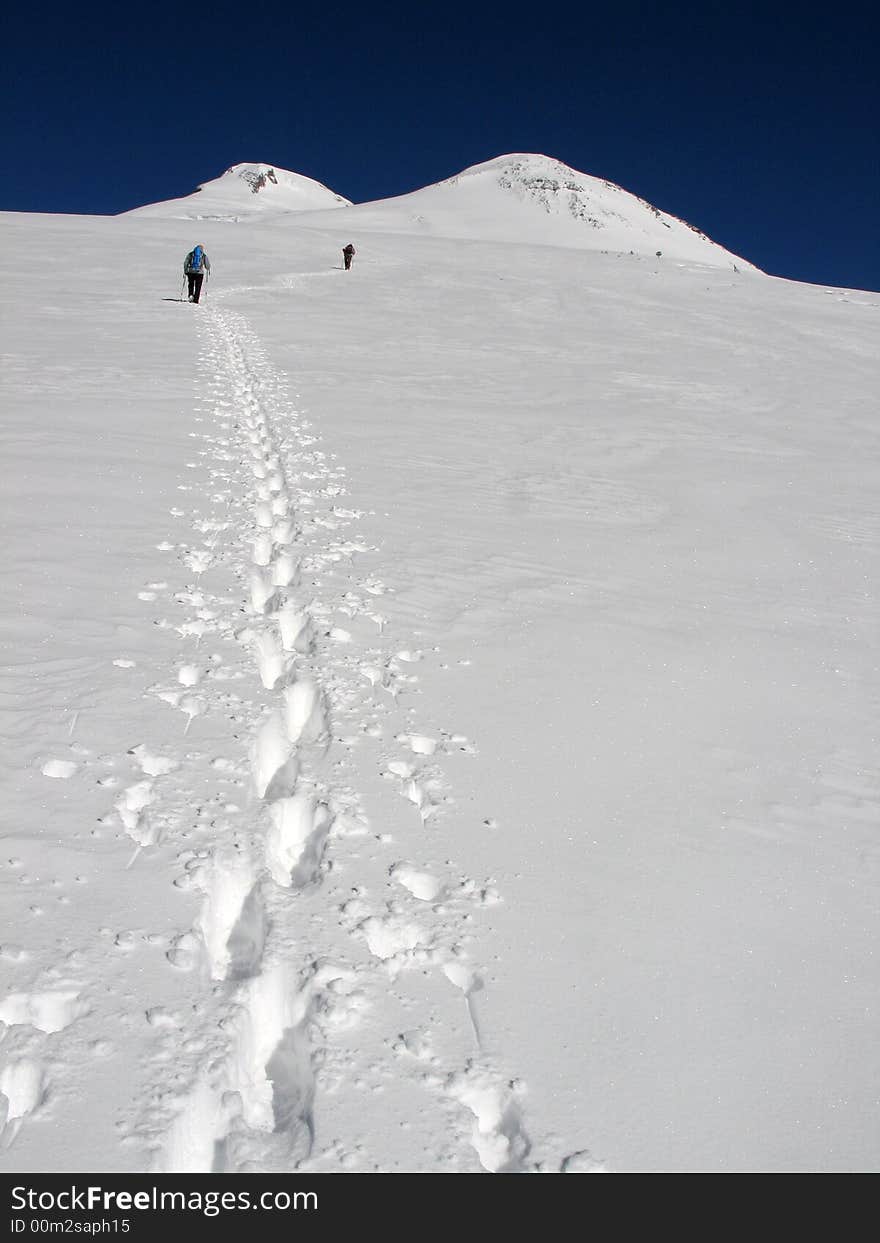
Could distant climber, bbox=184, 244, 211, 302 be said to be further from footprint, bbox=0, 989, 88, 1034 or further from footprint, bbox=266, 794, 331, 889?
footprint, bbox=0, 989, 88, 1034

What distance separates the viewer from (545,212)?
93.1 metres

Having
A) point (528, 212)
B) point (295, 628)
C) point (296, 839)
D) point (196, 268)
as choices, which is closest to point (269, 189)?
point (528, 212)

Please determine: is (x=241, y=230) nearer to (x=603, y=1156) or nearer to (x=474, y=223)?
(x=603, y=1156)

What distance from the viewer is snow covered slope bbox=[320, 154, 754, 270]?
82.1m

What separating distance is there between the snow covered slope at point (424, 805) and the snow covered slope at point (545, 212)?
7105cm

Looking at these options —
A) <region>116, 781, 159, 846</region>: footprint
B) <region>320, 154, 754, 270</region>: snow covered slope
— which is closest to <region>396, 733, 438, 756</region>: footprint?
<region>116, 781, 159, 846</region>: footprint

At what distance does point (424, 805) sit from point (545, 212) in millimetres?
101899

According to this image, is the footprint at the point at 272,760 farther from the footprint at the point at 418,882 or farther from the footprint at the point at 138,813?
the footprint at the point at 418,882

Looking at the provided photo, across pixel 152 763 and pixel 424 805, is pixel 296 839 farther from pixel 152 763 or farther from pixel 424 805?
pixel 152 763

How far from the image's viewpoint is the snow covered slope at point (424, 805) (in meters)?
2.52

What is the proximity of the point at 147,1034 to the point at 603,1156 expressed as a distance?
4.75 ft

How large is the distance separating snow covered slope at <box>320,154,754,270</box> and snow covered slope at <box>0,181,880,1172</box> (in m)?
71.1

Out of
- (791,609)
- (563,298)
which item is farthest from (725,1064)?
(563,298)

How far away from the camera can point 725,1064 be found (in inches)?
107
